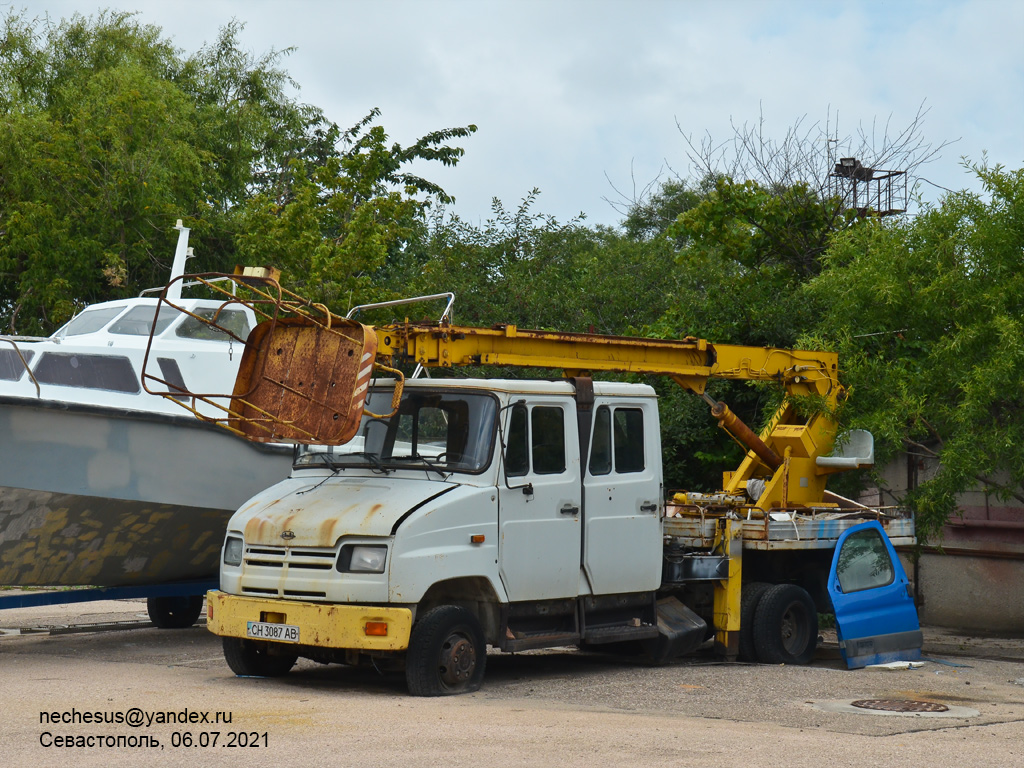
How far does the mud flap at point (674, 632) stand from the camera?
10375 mm

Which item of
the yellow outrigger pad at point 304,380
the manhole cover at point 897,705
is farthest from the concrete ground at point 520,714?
the yellow outrigger pad at point 304,380

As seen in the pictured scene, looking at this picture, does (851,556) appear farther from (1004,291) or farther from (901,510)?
(1004,291)

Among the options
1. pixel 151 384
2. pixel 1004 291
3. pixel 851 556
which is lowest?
pixel 851 556

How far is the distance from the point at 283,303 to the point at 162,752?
321 centimetres

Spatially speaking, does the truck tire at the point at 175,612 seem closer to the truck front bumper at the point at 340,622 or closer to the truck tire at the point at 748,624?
the truck front bumper at the point at 340,622

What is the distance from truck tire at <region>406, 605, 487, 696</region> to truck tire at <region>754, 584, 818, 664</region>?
325 centimetres

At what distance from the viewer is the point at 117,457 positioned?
1058 cm

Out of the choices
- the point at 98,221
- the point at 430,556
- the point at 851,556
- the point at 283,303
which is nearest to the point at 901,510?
the point at 851,556

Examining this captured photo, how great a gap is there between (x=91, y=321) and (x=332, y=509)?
478cm

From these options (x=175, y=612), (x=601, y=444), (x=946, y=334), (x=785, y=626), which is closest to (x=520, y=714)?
(x=601, y=444)

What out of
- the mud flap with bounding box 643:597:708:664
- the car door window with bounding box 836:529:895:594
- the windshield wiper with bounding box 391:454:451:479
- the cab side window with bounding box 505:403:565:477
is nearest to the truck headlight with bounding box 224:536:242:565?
the windshield wiper with bounding box 391:454:451:479

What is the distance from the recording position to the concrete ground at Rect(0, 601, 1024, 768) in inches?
255

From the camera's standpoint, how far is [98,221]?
22.3m

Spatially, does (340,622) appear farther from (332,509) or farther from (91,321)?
(91,321)
